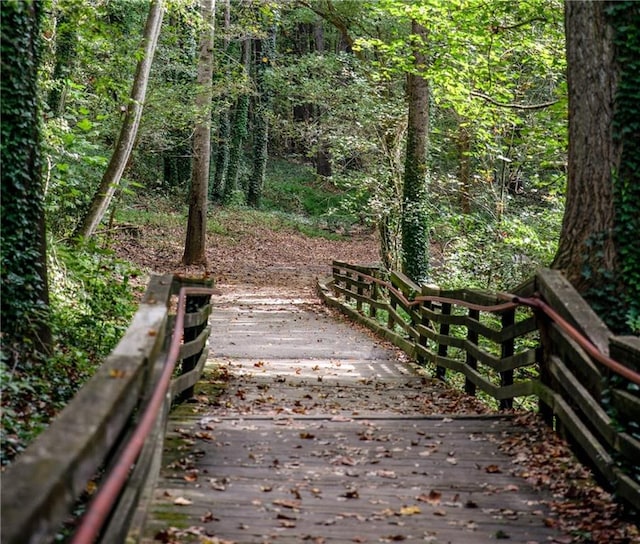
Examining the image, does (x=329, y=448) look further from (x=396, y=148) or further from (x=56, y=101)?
(x=396, y=148)

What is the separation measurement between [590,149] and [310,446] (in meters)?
3.45

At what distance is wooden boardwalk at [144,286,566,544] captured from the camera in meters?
4.60

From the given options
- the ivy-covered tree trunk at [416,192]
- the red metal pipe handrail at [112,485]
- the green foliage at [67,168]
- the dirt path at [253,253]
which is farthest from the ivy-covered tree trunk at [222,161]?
the red metal pipe handrail at [112,485]

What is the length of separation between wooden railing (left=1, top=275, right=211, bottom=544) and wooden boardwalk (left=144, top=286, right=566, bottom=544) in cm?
53

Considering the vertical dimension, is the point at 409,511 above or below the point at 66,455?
below

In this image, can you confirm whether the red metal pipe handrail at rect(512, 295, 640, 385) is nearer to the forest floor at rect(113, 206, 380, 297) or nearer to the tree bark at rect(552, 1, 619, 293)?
the tree bark at rect(552, 1, 619, 293)

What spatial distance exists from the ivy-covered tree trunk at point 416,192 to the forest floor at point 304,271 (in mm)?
2495

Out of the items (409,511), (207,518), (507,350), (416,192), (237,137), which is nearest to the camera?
(207,518)

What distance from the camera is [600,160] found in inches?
259

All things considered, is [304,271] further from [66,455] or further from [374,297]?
[66,455]

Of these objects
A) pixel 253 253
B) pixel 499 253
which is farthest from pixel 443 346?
pixel 253 253

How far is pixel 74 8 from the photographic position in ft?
39.1

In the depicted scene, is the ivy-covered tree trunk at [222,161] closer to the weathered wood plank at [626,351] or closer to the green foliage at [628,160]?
the green foliage at [628,160]

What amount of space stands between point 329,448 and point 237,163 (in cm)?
3106
